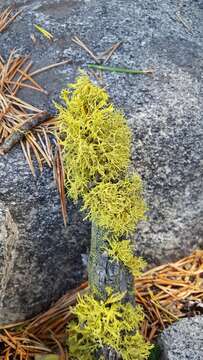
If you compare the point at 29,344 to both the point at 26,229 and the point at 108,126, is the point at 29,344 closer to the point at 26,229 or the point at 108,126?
the point at 26,229

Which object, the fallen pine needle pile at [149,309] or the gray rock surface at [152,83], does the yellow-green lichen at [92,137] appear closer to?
the gray rock surface at [152,83]

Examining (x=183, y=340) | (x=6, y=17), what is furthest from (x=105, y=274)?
(x=6, y=17)

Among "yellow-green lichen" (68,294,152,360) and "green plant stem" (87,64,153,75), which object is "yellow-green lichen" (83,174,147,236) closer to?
"yellow-green lichen" (68,294,152,360)

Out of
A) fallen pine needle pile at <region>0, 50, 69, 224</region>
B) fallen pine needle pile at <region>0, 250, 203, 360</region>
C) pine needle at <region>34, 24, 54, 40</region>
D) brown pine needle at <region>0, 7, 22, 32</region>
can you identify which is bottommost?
fallen pine needle pile at <region>0, 250, 203, 360</region>

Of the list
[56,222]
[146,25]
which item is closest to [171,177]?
[56,222]

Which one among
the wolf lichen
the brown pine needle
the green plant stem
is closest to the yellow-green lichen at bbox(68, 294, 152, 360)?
the wolf lichen

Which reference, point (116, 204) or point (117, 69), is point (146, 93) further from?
point (116, 204)
